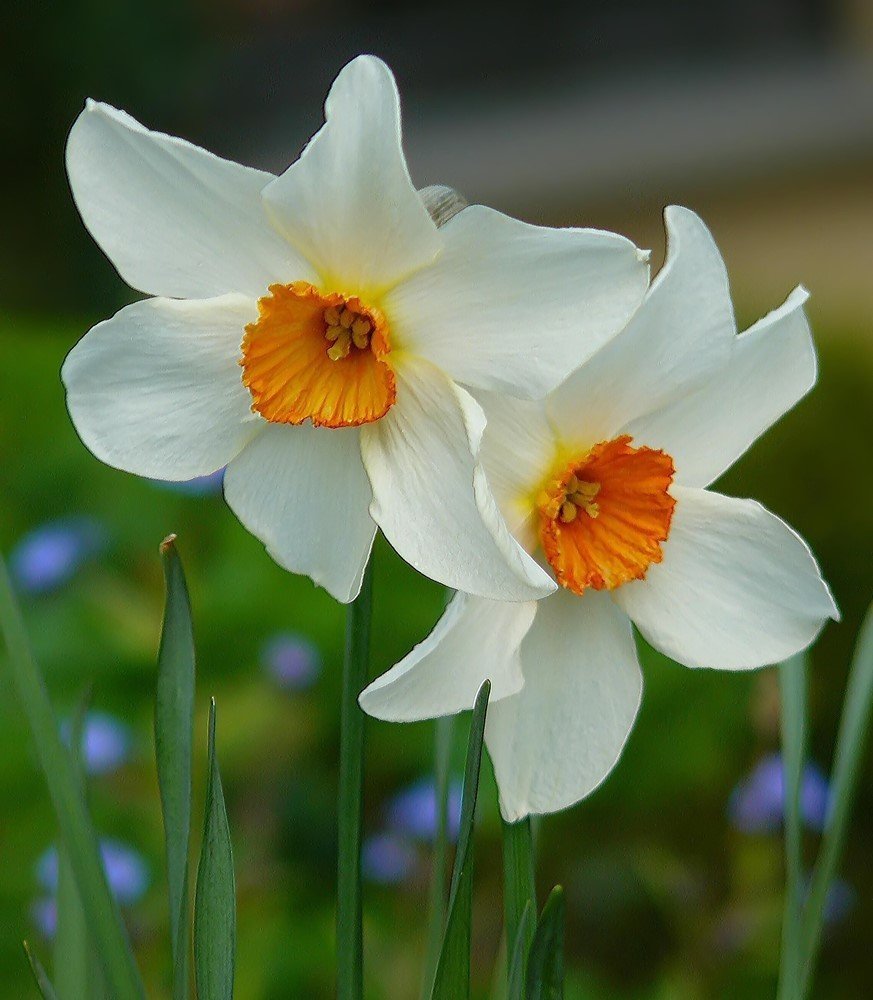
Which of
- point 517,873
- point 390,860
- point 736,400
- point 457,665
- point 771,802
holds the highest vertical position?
point 736,400

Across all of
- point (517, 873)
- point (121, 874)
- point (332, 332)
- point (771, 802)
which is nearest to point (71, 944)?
point (517, 873)

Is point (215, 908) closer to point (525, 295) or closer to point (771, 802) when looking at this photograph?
point (525, 295)

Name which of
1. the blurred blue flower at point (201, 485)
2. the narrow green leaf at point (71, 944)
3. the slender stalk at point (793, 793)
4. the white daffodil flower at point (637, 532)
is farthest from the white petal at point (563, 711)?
the blurred blue flower at point (201, 485)

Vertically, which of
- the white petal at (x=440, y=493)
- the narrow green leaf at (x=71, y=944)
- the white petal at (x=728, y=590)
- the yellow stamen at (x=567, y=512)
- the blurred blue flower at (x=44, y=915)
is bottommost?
the blurred blue flower at (x=44, y=915)

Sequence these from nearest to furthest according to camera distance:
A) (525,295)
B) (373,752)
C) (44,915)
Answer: (525,295) → (44,915) → (373,752)

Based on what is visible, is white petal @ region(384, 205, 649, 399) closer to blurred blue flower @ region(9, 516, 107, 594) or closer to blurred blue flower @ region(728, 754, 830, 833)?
blurred blue flower @ region(728, 754, 830, 833)

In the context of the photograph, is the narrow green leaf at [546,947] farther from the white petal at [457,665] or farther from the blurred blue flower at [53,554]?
the blurred blue flower at [53,554]
